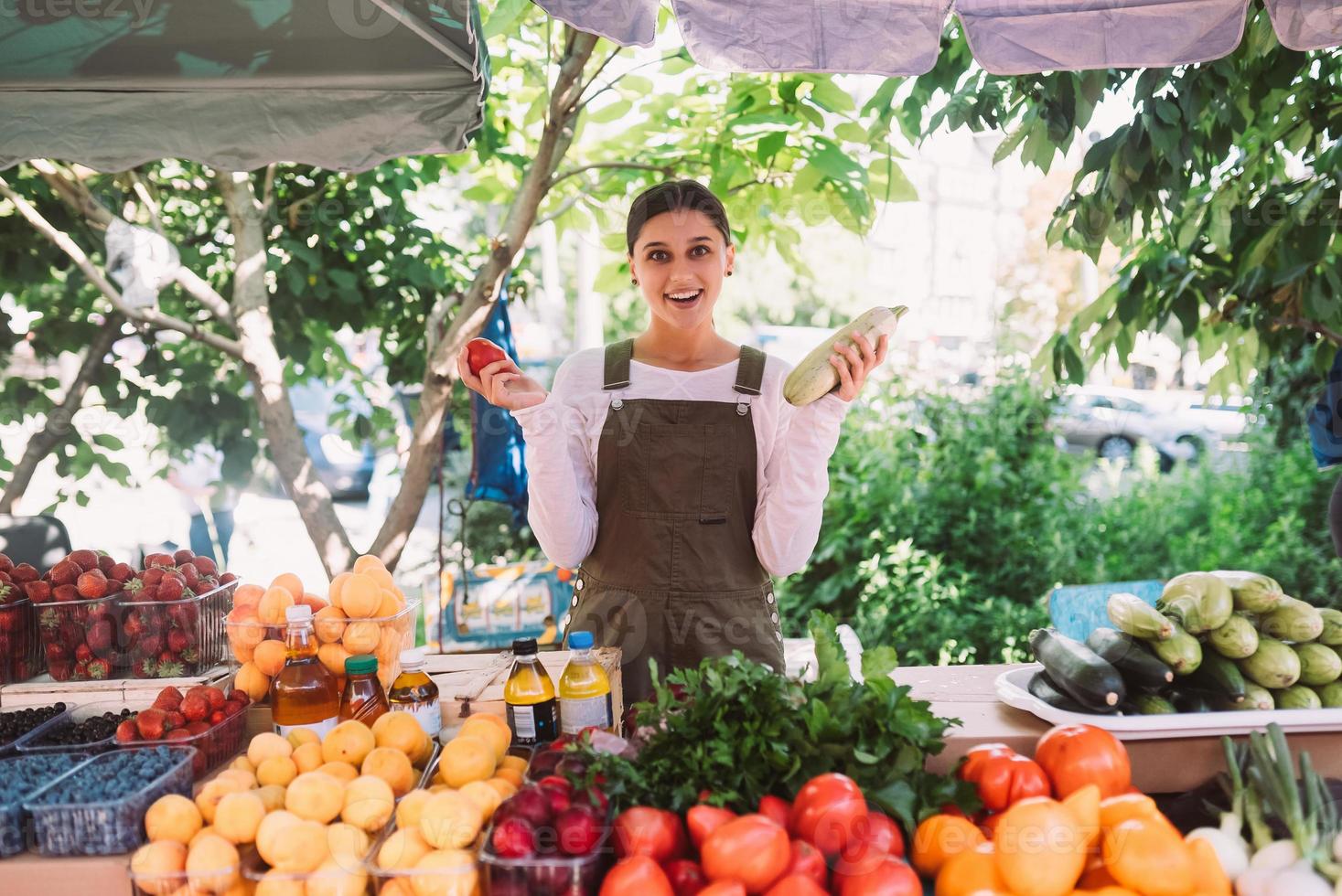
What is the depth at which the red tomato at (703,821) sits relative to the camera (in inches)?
60.4

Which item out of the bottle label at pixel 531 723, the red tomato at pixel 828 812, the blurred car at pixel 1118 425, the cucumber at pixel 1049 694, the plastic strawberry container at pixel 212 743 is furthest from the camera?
the blurred car at pixel 1118 425

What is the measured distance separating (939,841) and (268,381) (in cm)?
344

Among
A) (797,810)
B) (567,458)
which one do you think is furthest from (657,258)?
(797,810)

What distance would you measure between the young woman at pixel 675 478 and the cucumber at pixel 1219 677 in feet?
3.16

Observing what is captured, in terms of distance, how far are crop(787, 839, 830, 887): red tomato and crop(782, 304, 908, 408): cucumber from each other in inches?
44.9

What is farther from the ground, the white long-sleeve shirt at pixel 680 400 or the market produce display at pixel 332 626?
the white long-sleeve shirt at pixel 680 400

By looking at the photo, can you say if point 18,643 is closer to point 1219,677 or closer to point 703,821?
point 703,821

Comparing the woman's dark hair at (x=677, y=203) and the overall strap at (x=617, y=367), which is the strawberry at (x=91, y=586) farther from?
the woman's dark hair at (x=677, y=203)

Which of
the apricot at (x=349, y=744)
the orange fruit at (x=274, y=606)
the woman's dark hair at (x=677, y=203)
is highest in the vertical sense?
the woman's dark hair at (x=677, y=203)

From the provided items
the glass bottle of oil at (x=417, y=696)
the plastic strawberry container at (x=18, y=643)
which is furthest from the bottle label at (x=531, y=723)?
the plastic strawberry container at (x=18, y=643)

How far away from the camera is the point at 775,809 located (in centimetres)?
160

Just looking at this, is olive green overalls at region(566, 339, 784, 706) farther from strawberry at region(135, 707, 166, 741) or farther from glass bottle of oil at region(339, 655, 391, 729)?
strawberry at region(135, 707, 166, 741)

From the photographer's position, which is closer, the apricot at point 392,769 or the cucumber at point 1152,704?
the apricot at point 392,769

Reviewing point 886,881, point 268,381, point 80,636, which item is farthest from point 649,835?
point 268,381
